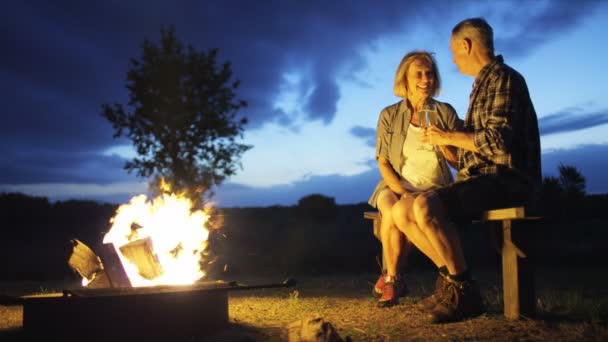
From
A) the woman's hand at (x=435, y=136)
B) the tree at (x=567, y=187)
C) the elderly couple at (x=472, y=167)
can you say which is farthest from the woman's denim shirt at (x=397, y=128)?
the tree at (x=567, y=187)

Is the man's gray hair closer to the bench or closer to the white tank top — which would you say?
the white tank top

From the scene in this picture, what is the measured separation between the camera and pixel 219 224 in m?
4.61

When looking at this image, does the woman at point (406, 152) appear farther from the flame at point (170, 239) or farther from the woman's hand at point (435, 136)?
the flame at point (170, 239)

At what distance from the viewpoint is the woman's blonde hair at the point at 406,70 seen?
4.71m

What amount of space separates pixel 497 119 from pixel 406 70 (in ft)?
4.08

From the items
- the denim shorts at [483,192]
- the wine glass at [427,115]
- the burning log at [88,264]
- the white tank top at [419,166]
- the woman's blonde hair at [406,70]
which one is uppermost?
the woman's blonde hair at [406,70]

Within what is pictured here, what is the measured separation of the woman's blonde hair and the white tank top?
0.37 meters

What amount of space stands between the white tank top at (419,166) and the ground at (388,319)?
99 cm

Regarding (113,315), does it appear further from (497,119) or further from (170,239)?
(497,119)

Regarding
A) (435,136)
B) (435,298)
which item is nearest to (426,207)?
(435,136)

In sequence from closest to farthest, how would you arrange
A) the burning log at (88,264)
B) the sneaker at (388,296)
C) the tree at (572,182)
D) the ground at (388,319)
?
the ground at (388,319) → the burning log at (88,264) → the sneaker at (388,296) → the tree at (572,182)

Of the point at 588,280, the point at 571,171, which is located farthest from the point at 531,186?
the point at 571,171

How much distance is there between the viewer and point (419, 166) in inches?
180

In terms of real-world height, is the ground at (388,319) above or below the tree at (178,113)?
below
